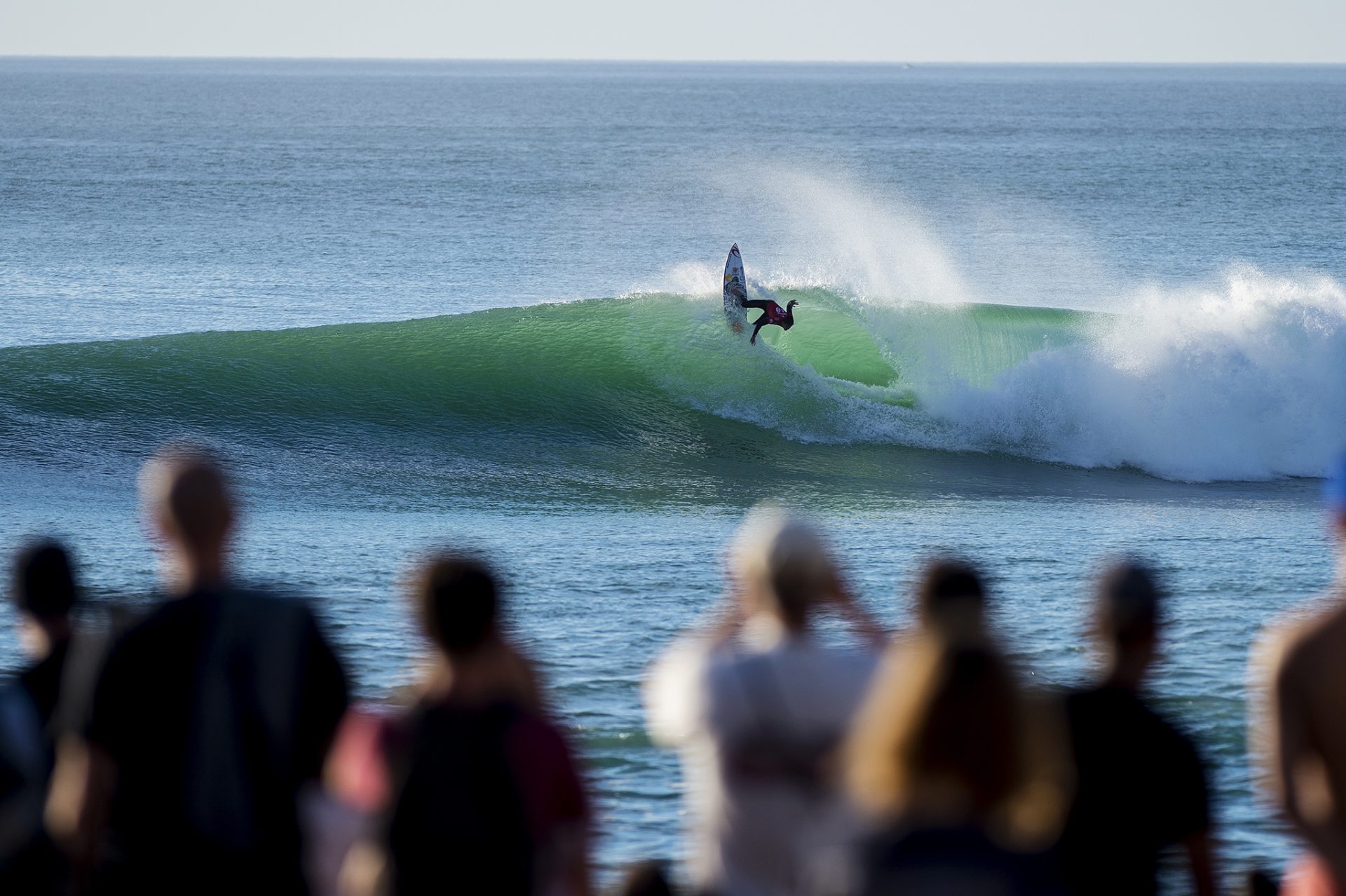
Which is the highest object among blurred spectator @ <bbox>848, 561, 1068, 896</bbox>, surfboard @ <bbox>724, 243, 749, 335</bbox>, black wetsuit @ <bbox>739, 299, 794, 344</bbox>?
surfboard @ <bbox>724, 243, 749, 335</bbox>

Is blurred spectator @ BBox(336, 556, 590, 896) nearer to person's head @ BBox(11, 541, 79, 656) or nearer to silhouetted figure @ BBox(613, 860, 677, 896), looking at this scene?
silhouetted figure @ BBox(613, 860, 677, 896)

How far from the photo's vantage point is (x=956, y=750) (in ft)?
6.66

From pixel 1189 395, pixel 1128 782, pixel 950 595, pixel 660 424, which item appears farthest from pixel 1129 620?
pixel 1189 395

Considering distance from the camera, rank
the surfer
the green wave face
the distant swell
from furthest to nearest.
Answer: the surfer → the distant swell → the green wave face

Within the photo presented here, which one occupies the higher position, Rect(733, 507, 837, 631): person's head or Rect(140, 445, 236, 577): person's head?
Rect(140, 445, 236, 577): person's head

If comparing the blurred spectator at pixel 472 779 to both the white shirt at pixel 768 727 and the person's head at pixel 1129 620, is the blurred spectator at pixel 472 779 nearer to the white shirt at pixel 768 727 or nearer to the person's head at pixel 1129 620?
the white shirt at pixel 768 727

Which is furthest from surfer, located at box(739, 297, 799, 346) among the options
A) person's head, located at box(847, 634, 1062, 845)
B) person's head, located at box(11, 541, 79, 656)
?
person's head, located at box(847, 634, 1062, 845)

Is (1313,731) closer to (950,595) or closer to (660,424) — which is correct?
(950,595)

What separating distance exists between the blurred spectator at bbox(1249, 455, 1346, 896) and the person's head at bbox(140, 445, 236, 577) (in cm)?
194

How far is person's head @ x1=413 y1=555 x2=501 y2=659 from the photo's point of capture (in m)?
2.73

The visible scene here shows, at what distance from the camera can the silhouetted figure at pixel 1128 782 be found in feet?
9.43

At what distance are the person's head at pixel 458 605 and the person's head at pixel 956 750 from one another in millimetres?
861

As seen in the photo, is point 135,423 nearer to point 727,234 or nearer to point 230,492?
point 230,492

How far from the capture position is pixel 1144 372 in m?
18.0
